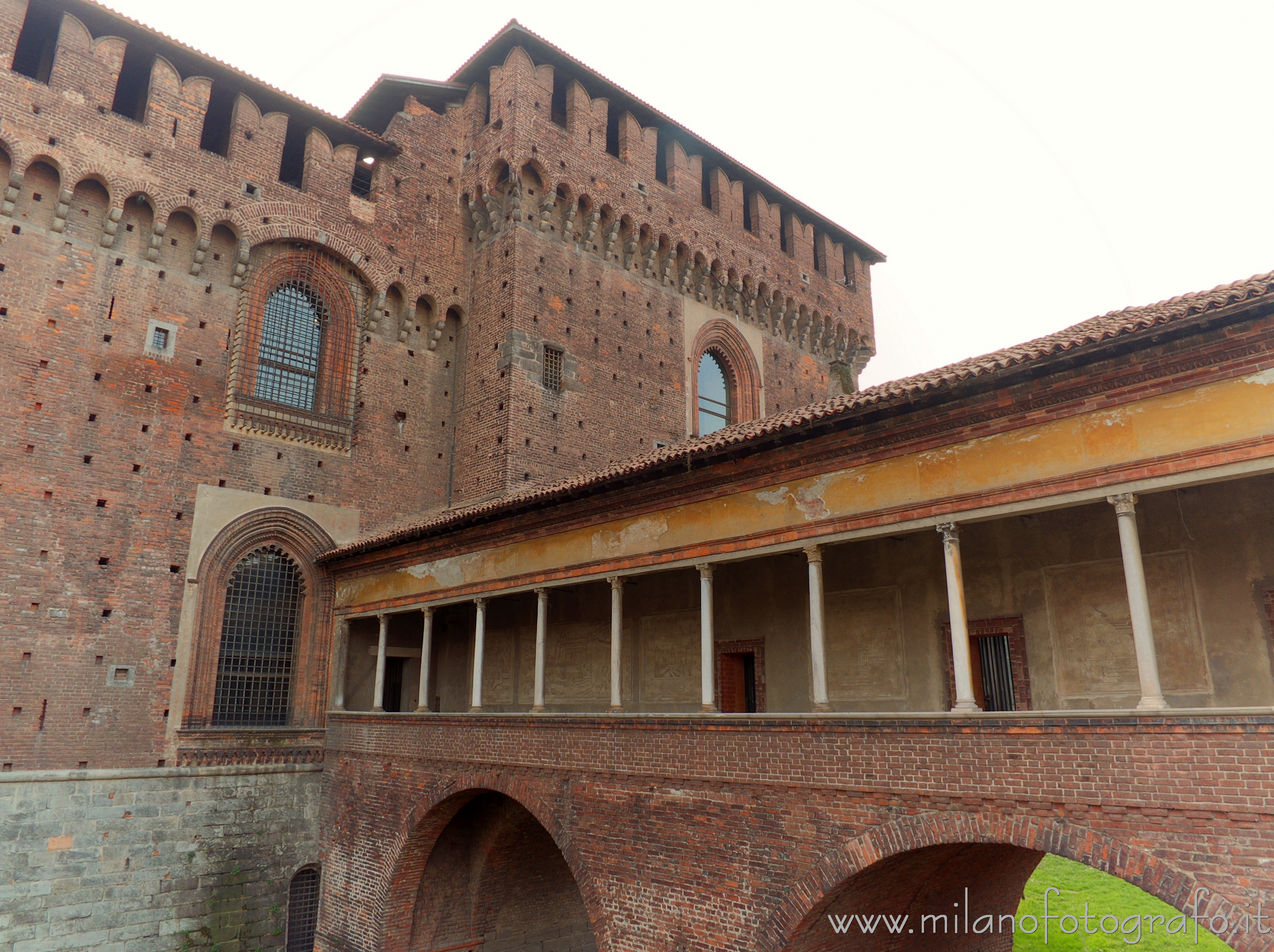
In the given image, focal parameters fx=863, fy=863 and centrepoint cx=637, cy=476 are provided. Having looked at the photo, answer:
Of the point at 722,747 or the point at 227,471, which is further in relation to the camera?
the point at 227,471

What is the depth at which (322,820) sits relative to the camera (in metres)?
15.0

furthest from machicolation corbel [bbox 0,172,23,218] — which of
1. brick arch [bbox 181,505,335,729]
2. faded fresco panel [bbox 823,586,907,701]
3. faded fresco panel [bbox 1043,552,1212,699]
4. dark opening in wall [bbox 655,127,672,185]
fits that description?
faded fresco panel [bbox 1043,552,1212,699]

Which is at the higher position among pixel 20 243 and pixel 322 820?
pixel 20 243

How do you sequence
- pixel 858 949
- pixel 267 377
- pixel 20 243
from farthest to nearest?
pixel 267 377 < pixel 20 243 < pixel 858 949

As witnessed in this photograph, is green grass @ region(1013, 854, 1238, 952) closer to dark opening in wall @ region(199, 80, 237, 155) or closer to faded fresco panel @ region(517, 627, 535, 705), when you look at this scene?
faded fresco panel @ region(517, 627, 535, 705)

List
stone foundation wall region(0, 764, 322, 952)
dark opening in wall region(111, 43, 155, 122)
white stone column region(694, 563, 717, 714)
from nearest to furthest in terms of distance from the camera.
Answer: white stone column region(694, 563, 717, 714), stone foundation wall region(0, 764, 322, 952), dark opening in wall region(111, 43, 155, 122)

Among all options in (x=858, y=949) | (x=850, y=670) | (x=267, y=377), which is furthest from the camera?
(x=267, y=377)

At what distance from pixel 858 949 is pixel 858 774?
2.53 metres

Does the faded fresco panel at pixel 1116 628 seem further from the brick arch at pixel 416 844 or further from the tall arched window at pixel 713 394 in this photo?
the tall arched window at pixel 713 394

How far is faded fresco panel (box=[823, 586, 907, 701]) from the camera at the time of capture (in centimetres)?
984

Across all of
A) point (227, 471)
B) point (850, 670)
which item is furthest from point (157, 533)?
point (850, 670)

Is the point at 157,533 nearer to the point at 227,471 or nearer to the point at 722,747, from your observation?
the point at 227,471

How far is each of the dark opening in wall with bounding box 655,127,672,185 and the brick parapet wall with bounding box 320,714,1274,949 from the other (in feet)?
46.4

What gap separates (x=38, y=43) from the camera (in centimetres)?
1516
